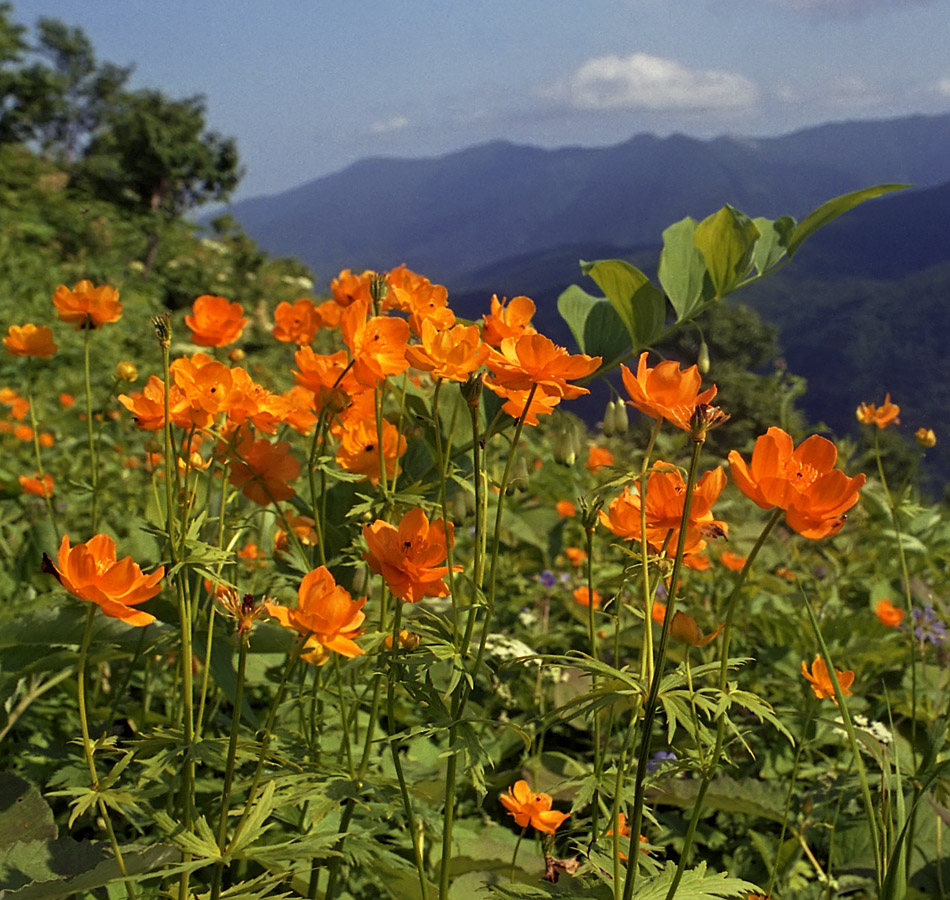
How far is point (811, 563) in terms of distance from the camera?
9.91ft

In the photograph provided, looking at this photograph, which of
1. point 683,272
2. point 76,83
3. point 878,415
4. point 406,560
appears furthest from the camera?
point 76,83

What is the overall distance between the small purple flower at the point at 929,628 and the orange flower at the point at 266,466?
145cm

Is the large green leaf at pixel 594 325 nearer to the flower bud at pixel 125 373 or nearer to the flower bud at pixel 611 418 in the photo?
Answer: the flower bud at pixel 611 418

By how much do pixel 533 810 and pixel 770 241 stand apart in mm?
965

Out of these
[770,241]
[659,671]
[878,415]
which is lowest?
[878,415]

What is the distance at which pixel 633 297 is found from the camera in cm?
120

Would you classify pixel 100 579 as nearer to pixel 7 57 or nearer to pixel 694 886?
pixel 694 886

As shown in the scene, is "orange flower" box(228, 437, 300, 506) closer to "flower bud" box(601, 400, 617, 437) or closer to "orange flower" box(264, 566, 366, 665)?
"orange flower" box(264, 566, 366, 665)

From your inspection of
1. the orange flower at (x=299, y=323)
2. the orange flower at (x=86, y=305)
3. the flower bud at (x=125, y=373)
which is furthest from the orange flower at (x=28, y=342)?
the orange flower at (x=299, y=323)

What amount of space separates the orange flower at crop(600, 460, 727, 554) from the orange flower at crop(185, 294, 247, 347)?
645 millimetres

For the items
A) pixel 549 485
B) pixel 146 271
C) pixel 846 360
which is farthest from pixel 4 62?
pixel 846 360

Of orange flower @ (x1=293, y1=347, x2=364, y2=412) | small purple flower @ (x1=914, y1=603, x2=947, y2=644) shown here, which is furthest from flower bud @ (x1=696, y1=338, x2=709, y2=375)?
small purple flower @ (x1=914, y1=603, x2=947, y2=644)

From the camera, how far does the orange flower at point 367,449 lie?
42.6 inches

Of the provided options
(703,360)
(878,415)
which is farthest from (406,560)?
(878,415)
